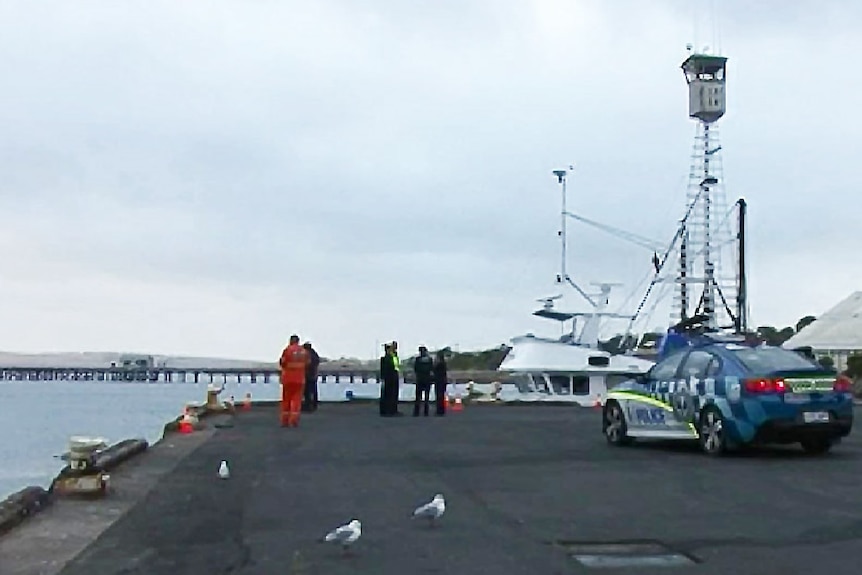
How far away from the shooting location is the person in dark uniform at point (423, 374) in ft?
99.4

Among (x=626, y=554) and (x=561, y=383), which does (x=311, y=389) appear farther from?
(x=626, y=554)

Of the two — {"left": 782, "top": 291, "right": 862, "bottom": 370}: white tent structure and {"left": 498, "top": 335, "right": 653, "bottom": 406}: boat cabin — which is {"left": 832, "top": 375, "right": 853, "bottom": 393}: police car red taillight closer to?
{"left": 498, "top": 335, "right": 653, "bottom": 406}: boat cabin

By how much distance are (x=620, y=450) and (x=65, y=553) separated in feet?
34.5

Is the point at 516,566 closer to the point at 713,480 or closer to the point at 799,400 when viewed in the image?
the point at 713,480

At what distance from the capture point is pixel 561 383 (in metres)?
50.2

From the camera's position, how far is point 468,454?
1850 centimetres

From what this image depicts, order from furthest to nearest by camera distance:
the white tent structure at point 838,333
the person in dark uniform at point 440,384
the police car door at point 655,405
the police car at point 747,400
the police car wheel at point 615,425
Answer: the white tent structure at point 838,333 < the person in dark uniform at point 440,384 < the police car wheel at point 615,425 < the police car door at point 655,405 < the police car at point 747,400

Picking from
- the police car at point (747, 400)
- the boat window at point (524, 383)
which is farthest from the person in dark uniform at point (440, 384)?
the boat window at point (524, 383)

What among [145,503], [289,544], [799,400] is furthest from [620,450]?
[289,544]

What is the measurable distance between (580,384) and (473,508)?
126ft

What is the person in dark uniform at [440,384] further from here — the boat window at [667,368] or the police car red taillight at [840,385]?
the police car red taillight at [840,385]

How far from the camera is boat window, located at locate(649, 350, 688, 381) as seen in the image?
19.3 m

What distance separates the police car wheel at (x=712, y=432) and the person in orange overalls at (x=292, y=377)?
28.6 feet

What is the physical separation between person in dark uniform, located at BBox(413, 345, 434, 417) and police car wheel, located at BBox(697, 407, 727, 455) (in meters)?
12.4
